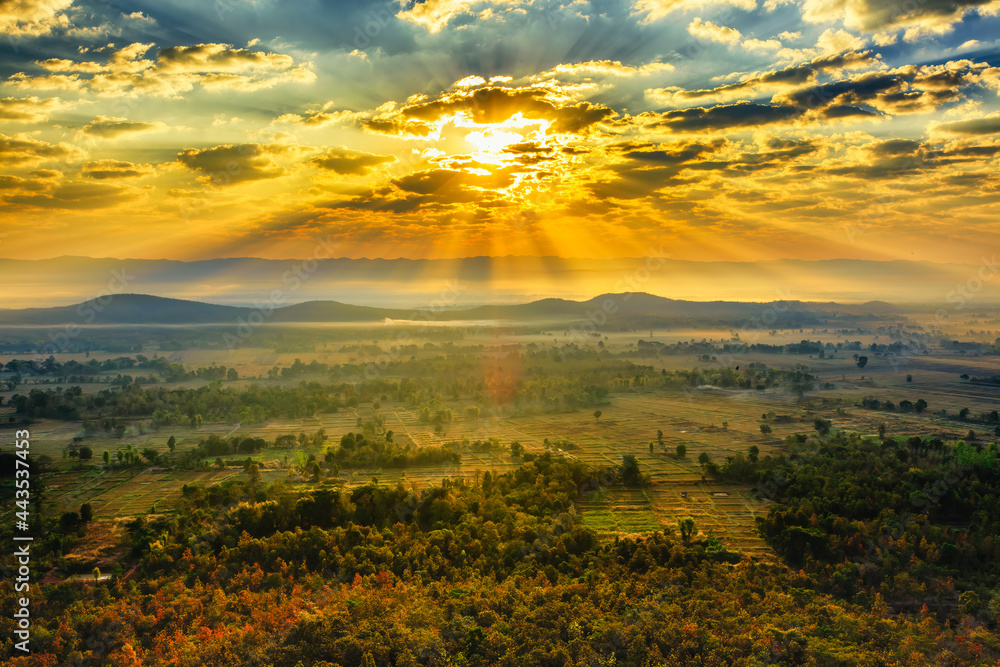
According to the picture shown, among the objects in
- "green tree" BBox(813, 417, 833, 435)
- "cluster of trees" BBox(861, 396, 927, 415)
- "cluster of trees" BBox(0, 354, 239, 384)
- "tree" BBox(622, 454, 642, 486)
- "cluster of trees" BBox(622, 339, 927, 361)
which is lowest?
"cluster of trees" BBox(0, 354, 239, 384)

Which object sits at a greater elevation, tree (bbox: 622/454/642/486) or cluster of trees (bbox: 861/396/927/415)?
cluster of trees (bbox: 861/396/927/415)

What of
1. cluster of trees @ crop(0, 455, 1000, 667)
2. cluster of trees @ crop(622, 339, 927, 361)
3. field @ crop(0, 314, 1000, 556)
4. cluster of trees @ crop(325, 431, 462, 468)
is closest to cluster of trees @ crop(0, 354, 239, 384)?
field @ crop(0, 314, 1000, 556)

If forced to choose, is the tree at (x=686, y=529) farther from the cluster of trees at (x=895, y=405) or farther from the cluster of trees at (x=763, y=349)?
the cluster of trees at (x=763, y=349)

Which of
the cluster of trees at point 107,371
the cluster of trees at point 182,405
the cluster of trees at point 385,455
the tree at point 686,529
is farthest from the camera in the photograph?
the cluster of trees at point 107,371

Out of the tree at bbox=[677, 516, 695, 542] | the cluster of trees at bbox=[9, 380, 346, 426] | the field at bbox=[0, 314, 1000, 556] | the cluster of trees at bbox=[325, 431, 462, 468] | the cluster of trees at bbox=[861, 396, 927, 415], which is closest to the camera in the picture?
the tree at bbox=[677, 516, 695, 542]

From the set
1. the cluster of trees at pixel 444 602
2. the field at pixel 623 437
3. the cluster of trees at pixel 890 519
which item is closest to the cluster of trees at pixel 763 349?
the field at pixel 623 437

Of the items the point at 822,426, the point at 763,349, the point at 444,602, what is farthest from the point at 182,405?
the point at 763,349

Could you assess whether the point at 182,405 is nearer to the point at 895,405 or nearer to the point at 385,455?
the point at 385,455

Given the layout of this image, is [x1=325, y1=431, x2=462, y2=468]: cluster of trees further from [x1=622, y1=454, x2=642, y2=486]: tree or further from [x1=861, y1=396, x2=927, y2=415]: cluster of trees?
[x1=861, y1=396, x2=927, y2=415]: cluster of trees

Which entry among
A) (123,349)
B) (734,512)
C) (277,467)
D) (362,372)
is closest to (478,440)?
(277,467)
